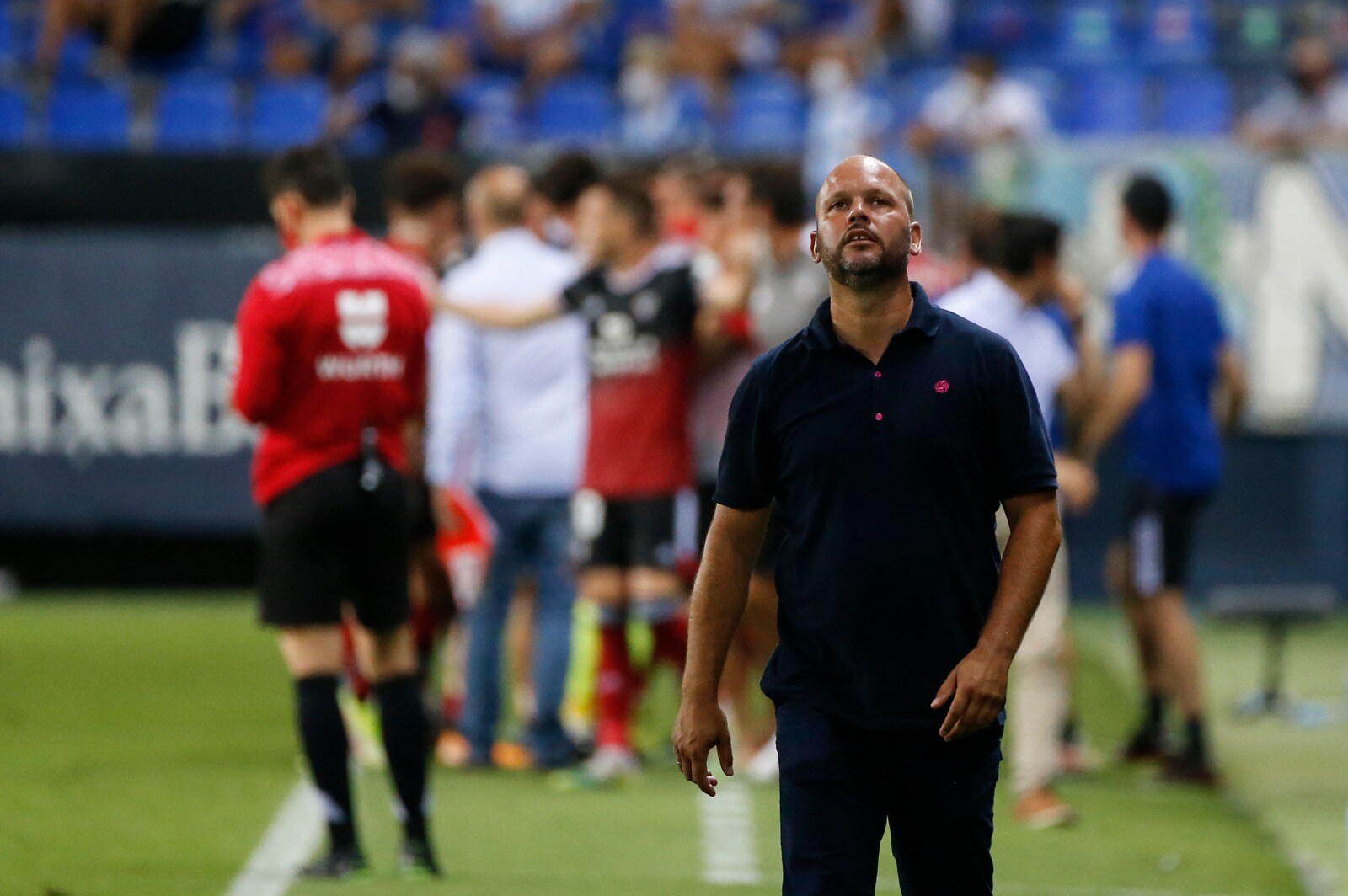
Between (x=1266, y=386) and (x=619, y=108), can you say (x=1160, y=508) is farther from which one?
(x=619, y=108)

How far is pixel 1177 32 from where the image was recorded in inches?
736

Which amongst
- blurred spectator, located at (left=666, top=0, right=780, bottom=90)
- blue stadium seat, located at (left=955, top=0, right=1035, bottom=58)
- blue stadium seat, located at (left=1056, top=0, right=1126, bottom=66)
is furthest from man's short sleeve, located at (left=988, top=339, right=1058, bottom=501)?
blue stadium seat, located at (left=1056, top=0, right=1126, bottom=66)

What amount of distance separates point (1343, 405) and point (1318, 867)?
25.6 feet

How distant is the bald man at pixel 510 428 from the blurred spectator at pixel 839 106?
6770 millimetres

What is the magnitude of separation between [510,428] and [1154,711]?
3048mm

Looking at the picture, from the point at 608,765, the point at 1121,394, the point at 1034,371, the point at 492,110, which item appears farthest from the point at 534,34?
the point at 1034,371

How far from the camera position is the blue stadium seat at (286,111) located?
16.8m

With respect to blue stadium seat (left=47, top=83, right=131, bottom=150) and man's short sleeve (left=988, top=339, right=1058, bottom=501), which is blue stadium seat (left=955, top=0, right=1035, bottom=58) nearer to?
blue stadium seat (left=47, top=83, right=131, bottom=150)

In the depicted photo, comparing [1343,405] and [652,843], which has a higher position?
[1343,405]

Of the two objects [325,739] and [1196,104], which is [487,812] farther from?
[1196,104]

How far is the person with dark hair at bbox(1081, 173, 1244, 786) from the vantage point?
8.91 m

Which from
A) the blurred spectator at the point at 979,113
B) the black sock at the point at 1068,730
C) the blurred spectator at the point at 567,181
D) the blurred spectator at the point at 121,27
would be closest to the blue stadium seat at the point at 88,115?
the blurred spectator at the point at 121,27

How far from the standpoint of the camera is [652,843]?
740cm

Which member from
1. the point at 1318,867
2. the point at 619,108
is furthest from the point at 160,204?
the point at 1318,867
